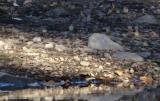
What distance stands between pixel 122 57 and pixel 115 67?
311 mm

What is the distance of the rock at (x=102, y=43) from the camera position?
6.20 metres

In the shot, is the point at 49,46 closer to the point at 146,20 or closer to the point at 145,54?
the point at 145,54

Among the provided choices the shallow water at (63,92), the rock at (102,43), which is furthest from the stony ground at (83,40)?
the shallow water at (63,92)

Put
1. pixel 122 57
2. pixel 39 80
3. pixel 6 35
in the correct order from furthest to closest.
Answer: pixel 6 35 < pixel 122 57 < pixel 39 80

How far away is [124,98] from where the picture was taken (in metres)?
4.87

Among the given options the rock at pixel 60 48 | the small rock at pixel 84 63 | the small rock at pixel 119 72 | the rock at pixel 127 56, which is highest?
the rock at pixel 60 48

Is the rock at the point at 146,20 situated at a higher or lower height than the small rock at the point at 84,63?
lower

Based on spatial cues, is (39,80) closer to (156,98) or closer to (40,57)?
(40,57)

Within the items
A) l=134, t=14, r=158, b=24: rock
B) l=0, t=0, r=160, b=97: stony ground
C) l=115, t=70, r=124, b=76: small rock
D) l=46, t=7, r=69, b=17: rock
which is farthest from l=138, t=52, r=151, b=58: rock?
l=46, t=7, r=69, b=17: rock

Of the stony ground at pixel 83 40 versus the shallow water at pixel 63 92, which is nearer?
the shallow water at pixel 63 92

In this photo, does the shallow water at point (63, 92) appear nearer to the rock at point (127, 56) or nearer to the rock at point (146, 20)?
the rock at point (127, 56)

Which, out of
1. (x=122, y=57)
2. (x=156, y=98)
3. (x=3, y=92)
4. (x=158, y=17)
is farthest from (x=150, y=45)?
(x=3, y=92)

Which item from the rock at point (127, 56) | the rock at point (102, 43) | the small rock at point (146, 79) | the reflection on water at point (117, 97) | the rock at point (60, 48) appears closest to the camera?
the reflection on water at point (117, 97)

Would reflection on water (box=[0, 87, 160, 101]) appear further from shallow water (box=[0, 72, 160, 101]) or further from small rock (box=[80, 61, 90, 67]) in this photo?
small rock (box=[80, 61, 90, 67])
